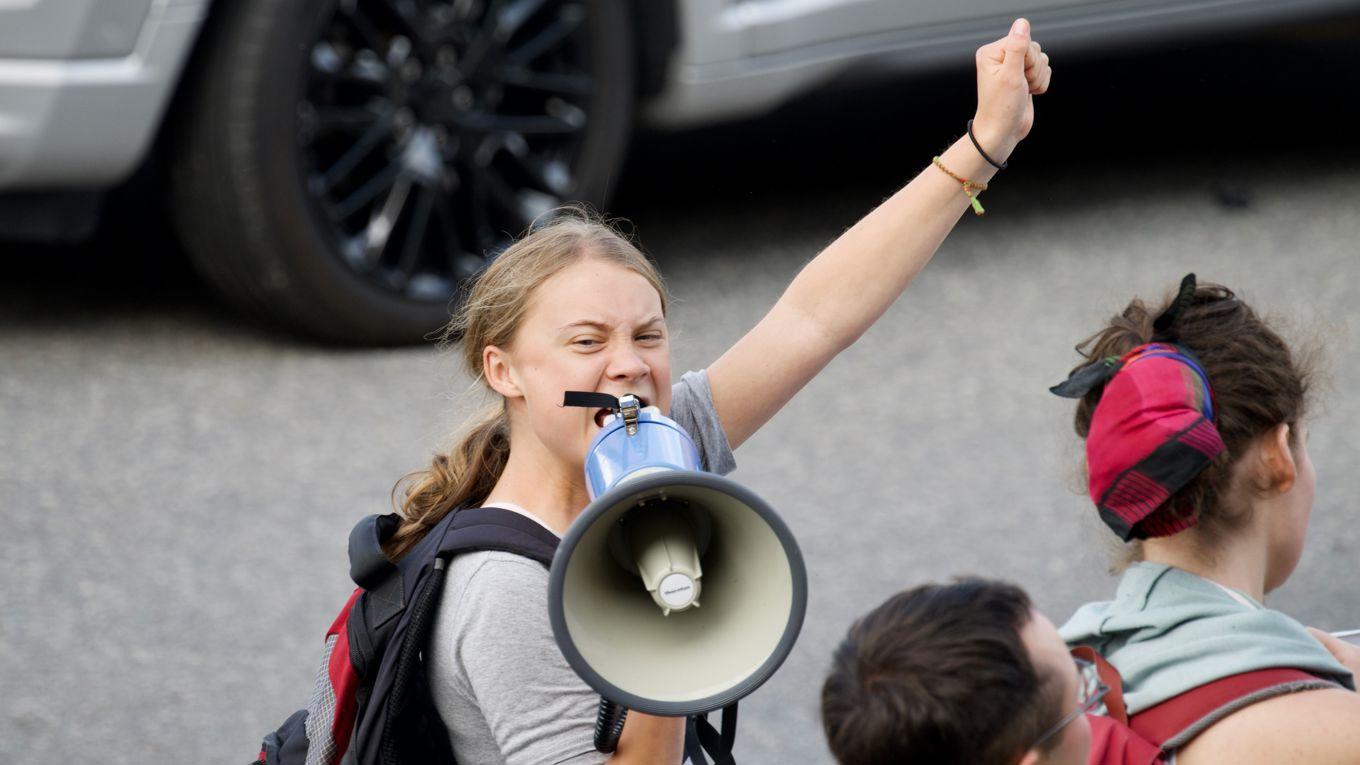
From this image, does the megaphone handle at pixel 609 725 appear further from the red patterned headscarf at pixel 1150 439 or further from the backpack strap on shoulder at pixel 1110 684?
the red patterned headscarf at pixel 1150 439

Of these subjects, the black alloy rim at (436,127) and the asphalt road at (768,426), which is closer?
the asphalt road at (768,426)

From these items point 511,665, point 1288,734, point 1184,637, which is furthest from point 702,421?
point 1288,734

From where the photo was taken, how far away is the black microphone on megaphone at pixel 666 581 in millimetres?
1948

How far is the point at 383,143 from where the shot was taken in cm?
516

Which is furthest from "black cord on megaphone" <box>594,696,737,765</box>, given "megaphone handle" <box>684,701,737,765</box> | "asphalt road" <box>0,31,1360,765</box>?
"asphalt road" <box>0,31,1360,765</box>

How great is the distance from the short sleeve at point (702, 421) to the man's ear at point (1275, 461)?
732 millimetres

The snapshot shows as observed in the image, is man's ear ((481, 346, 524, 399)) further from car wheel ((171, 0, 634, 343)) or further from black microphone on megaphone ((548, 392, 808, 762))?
car wheel ((171, 0, 634, 343))

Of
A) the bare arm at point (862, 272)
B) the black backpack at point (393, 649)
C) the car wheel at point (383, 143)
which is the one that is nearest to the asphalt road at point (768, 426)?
the car wheel at point (383, 143)

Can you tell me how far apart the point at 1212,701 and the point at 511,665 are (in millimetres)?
847

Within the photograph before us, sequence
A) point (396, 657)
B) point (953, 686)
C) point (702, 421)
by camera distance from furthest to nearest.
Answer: point (702, 421) < point (396, 657) < point (953, 686)

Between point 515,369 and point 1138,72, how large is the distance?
6.25 metres

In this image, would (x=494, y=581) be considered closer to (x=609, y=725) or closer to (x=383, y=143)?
(x=609, y=725)

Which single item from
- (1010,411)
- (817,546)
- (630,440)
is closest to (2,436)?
(817,546)

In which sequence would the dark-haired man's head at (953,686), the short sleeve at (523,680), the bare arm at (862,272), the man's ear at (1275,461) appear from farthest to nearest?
the bare arm at (862,272)
the man's ear at (1275,461)
the short sleeve at (523,680)
the dark-haired man's head at (953,686)
